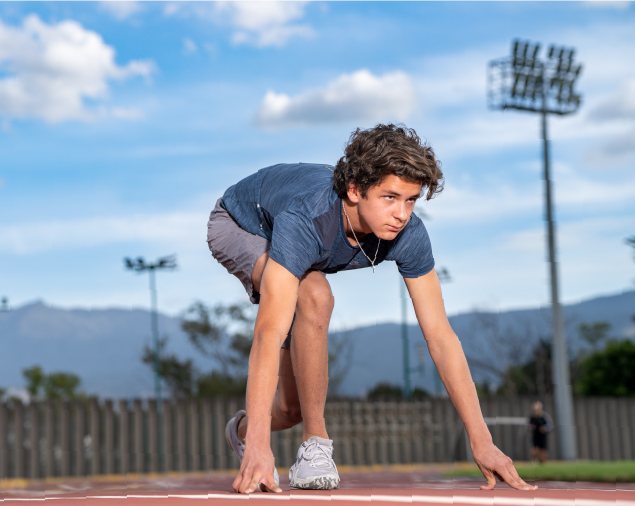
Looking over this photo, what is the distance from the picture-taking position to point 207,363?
3400 cm

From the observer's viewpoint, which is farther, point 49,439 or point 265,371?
point 49,439

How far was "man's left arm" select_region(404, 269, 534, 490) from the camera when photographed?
2795 millimetres

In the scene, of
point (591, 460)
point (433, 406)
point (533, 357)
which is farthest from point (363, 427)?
point (533, 357)

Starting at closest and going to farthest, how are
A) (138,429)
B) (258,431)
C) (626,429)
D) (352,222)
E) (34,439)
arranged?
(258,431), (352,222), (34,439), (138,429), (626,429)

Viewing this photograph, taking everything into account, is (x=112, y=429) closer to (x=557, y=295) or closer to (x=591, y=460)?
(x=557, y=295)

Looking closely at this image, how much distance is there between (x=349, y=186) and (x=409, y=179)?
0.86 feet

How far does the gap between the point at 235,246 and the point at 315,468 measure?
111cm

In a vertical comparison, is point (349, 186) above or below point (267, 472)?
above

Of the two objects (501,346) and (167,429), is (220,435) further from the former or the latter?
(501,346)

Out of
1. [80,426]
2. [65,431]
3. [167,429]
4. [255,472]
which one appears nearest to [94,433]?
[80,426]

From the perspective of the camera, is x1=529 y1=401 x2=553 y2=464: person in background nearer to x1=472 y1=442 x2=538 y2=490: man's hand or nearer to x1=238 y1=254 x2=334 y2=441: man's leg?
x1=238 y1=254 x2=334 y2=441: man's leg

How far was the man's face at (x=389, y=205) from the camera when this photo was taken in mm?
2791

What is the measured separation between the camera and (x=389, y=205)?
281cm

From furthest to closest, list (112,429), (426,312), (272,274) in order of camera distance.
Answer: (112,429) < (426,312) < (272,274)
